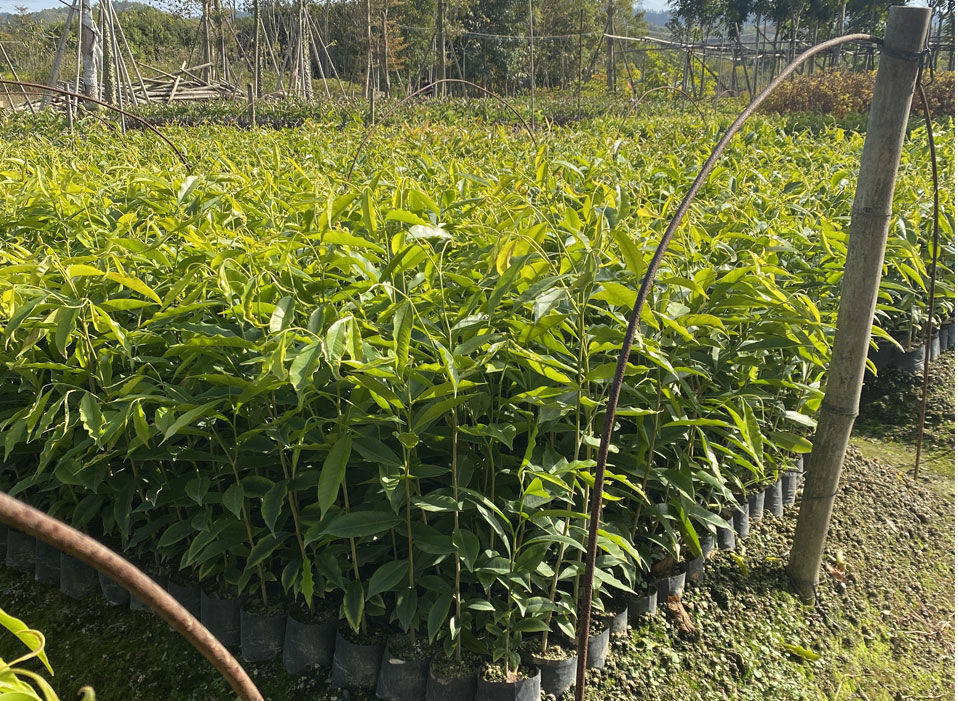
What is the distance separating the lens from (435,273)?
5.26 ft

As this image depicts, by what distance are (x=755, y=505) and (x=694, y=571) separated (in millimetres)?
425

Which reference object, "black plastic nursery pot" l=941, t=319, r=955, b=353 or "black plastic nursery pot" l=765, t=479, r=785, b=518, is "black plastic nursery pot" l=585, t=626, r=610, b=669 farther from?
"black plastic nursery pot" l=941, t=319, r=955, b=353

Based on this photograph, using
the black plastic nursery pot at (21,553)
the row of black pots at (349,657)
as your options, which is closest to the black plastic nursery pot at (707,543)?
the row of black pots at (349,657)

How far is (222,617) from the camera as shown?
73.5 inches

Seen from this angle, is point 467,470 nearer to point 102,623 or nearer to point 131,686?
point 131,686

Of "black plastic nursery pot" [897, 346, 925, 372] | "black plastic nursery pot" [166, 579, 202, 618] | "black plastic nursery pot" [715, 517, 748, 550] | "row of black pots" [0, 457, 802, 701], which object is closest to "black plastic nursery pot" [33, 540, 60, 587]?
"row of black pots" [0, 457, 802, 701]

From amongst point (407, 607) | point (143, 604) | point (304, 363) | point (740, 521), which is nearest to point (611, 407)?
point (304, 363)

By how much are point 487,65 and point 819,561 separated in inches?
1052

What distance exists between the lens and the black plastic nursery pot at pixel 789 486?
245cm

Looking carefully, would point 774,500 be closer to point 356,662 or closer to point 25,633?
point 356,662

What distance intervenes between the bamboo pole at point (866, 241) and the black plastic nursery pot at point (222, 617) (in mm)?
1581

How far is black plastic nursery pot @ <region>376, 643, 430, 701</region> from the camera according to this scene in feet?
5.40

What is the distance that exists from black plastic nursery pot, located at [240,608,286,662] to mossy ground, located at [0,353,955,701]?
1.4 inches

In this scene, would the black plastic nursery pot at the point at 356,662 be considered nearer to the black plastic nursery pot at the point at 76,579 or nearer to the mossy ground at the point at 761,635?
the mossy ground at the point at 761,635
